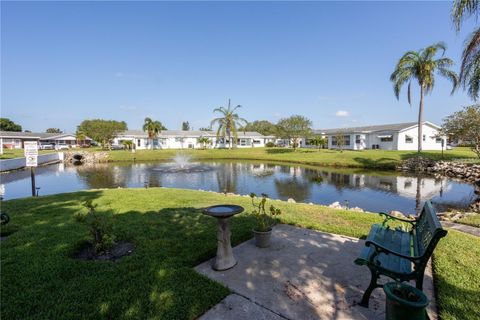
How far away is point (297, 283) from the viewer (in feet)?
11.4

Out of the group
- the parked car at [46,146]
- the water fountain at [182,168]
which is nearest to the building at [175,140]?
the parked car at [46,146]

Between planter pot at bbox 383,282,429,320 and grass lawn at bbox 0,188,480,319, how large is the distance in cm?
85

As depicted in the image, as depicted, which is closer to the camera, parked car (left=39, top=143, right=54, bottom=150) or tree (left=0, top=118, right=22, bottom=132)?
parked car (left=39, top=143, right=54, bottom=150)

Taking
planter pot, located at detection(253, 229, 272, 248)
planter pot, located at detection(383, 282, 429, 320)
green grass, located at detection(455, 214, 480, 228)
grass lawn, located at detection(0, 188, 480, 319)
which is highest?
planter pot, located at detection(383, 282, 429, 320)

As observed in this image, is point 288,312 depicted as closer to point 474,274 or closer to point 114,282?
point 114,282

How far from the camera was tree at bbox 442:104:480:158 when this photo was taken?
17875 millimetres

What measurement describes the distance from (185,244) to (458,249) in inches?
201

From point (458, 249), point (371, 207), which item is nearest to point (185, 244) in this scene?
point (458, 249)

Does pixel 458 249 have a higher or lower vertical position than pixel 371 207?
higher

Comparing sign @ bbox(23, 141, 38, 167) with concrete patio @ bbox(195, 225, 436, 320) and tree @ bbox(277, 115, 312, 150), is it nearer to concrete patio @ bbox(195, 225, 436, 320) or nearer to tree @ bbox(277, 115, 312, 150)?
concrete patio @ bbox(195, 225, 436, 320)

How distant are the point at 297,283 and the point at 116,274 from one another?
2638mm

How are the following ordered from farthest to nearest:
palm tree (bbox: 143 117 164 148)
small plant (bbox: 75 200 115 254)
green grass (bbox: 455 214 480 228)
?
palm tree (bbox: 143 117 164 148) → green grass (bbox: 455 214 480 228) → small plant (bbox: 75 200 115 254)

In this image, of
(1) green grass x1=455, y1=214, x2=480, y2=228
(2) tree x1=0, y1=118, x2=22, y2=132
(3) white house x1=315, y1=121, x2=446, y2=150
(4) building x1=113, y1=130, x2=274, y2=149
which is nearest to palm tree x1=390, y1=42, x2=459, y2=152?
(3) white house x1=315, y1=121, x2=446, y2=150

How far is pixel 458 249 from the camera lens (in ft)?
15.0
